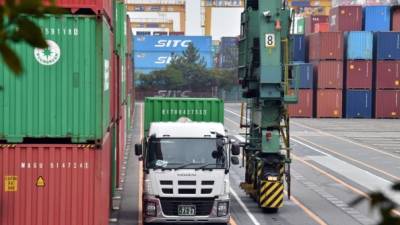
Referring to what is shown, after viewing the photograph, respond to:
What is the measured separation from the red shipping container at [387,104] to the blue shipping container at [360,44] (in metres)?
3.50

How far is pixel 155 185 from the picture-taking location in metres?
15.2

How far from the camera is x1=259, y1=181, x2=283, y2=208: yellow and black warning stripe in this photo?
62.2ft

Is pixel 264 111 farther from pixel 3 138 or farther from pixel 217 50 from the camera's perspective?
pixel 217 50

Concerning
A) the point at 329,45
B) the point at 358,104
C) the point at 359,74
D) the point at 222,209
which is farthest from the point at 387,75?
the point at 222,209

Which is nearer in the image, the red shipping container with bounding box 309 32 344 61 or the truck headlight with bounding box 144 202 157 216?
the truck headlight with bounding box 144 202 157 216

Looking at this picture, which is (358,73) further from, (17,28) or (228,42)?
(17,28)

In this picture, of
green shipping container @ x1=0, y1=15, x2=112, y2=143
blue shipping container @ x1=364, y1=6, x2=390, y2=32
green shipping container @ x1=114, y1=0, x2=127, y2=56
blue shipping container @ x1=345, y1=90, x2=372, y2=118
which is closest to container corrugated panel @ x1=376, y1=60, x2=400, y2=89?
blue shipping container @ x1=345, y1=90, x2=372, y2=118

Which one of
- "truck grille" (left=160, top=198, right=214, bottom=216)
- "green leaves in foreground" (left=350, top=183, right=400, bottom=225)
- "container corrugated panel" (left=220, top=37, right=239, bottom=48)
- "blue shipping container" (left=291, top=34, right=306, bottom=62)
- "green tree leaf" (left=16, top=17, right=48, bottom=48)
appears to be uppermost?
"container corrugated panel" (left=220, top=37, right=239, bottom=48)

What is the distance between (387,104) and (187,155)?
2036 inches

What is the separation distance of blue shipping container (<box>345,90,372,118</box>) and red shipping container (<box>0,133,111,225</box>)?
177ft

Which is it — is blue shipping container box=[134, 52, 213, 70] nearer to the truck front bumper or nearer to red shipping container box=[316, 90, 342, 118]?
red shipping container box=[316, 90, 342, 118]

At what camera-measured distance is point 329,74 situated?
63.0 metres

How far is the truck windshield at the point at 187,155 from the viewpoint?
15195mm

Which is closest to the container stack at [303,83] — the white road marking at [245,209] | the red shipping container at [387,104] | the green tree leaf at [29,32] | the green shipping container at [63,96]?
the red shipping container at [387,104]
